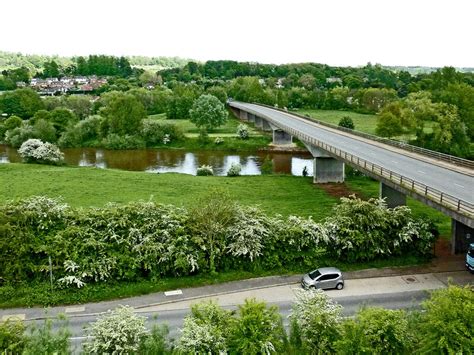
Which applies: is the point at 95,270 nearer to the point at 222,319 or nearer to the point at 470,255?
the point at 222,319

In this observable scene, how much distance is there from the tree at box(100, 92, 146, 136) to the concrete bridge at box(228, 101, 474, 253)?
37267mm

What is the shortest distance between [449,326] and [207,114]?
87.8 m

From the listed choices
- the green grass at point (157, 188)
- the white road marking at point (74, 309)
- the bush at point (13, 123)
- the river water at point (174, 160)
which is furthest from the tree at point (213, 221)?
the bush at point (13, 123)

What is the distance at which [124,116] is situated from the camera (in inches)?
3730

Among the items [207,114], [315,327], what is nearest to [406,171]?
[315,327]

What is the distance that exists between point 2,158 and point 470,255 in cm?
7515

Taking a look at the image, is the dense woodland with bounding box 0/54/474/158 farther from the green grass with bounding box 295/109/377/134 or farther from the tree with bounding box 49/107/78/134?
the green grass with bounding box 295/109/377/134

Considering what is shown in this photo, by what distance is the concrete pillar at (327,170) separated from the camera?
56.7 m

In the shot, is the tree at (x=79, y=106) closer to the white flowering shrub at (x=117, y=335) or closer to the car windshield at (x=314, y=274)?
the car windshield at (x=314, y=274)

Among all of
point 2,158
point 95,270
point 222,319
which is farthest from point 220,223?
point 2,158

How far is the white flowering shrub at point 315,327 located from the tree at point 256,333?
64cm

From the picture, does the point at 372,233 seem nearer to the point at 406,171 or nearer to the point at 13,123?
the point at 406,171

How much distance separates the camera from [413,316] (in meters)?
19.1

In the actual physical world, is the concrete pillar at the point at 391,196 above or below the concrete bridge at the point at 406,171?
below
